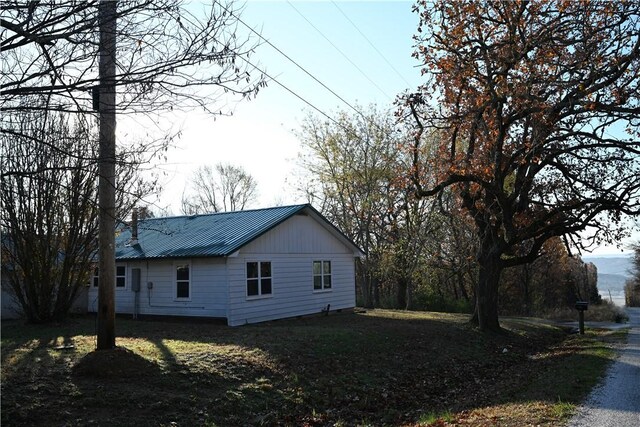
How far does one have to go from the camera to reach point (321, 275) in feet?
78.4

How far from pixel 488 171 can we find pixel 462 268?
1458 centimetres

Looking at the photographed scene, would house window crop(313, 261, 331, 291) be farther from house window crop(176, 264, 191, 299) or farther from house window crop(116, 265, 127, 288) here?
house window crop(116, 265, 127, 288)

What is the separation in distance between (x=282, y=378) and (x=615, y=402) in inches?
232

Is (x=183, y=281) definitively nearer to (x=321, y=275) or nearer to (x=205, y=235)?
(x=205, y=235)

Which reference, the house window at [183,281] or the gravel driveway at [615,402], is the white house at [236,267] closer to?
the house window at [183,281]

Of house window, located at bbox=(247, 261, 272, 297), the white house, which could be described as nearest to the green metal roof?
the white house

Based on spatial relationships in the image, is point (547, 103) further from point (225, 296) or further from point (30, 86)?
point (30, 86)

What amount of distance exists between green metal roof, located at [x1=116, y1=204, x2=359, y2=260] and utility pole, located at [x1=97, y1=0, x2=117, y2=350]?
8.12 meters

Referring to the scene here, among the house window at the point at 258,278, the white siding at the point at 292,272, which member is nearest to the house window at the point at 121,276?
the house window at the point at 258,278

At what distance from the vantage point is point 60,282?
18.4 meters

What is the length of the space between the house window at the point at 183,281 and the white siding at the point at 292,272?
2.15 metres

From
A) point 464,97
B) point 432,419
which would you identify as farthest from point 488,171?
point 432,419

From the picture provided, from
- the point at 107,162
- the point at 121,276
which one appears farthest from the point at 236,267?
the point at 107,162

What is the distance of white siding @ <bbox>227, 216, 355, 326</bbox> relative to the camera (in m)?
19.2
